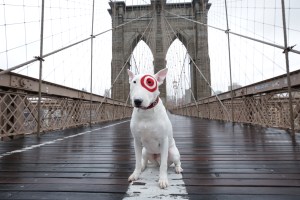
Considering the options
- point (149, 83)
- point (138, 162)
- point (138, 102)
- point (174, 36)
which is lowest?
point (138, 162)

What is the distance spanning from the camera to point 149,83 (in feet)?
5.79

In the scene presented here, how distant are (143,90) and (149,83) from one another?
79 mm

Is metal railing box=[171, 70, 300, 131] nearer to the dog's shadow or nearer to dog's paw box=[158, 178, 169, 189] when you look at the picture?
the dog's shadow

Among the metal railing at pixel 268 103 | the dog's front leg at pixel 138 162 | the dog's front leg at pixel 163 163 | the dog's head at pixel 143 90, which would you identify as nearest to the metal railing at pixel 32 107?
the dog's front leg at pixel 138 162

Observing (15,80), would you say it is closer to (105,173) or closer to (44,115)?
(44,115)

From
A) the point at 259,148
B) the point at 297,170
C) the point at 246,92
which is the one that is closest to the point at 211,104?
the point at 246,92

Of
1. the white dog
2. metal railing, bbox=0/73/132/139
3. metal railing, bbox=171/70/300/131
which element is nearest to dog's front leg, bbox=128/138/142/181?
the white dog

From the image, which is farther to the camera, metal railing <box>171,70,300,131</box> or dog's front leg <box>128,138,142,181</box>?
metal railing <box>171,70,300,131</box>

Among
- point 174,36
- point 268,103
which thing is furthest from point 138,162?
point 174,36

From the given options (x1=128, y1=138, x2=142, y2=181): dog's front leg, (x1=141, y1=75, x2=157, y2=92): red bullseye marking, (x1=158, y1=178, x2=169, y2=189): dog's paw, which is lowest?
(x1=158, y1=178, x2=169, y2=189): dog's paw

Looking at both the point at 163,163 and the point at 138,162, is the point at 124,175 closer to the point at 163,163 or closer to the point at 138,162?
the point at 138,162

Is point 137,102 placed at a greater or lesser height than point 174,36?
lesser

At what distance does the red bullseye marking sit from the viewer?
1750 millimetres

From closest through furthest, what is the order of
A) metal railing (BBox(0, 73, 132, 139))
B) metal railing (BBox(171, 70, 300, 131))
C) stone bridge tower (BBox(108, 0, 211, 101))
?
→ 1. metal railing (BBox(0, 73, 132, 139))
2. metal railing (BBox(171, 70, 300, 131))
3. stone bridge tower (BBox(108, 0, 211, 101))
